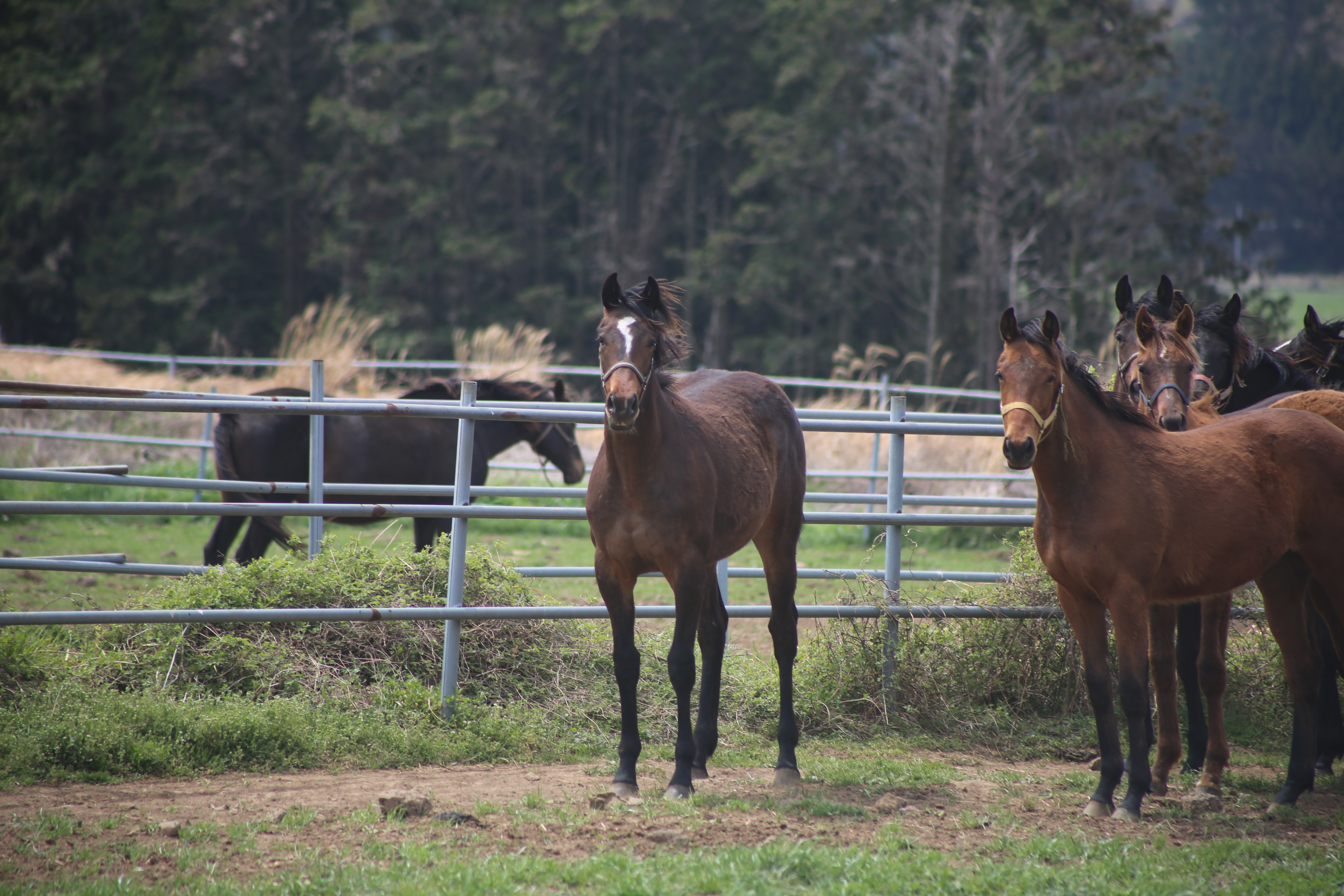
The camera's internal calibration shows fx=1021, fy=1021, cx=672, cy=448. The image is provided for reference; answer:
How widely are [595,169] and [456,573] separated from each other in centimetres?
2549

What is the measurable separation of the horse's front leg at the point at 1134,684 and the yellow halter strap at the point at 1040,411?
27.7 inches

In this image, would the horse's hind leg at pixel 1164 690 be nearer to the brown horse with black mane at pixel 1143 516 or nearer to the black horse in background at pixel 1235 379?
the brown horse with black mane at pixel 1143 516

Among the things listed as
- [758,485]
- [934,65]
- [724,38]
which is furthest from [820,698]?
[724,38]

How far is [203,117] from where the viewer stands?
26016 mm

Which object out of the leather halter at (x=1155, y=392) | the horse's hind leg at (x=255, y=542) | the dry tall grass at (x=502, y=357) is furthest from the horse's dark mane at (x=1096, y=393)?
the dry tall grass at (x=502, y=357)

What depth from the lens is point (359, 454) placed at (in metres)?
7.81

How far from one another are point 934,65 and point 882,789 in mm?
24370

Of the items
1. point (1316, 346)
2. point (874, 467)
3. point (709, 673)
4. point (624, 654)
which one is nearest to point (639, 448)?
point (624, 654)

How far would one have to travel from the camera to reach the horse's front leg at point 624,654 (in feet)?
13.7

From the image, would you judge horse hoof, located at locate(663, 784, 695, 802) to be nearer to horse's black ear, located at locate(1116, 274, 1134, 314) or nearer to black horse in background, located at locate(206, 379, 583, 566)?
horse's black ear, located at locate(1116, 274, 1134, 314)

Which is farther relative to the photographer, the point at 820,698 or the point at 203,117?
the point at 203,117

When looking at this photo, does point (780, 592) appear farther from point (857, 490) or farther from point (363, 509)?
point (857, 490)

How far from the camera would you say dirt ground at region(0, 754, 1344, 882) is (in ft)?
11.1

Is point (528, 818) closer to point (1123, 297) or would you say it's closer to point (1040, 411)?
Result: point (1040, 411)
